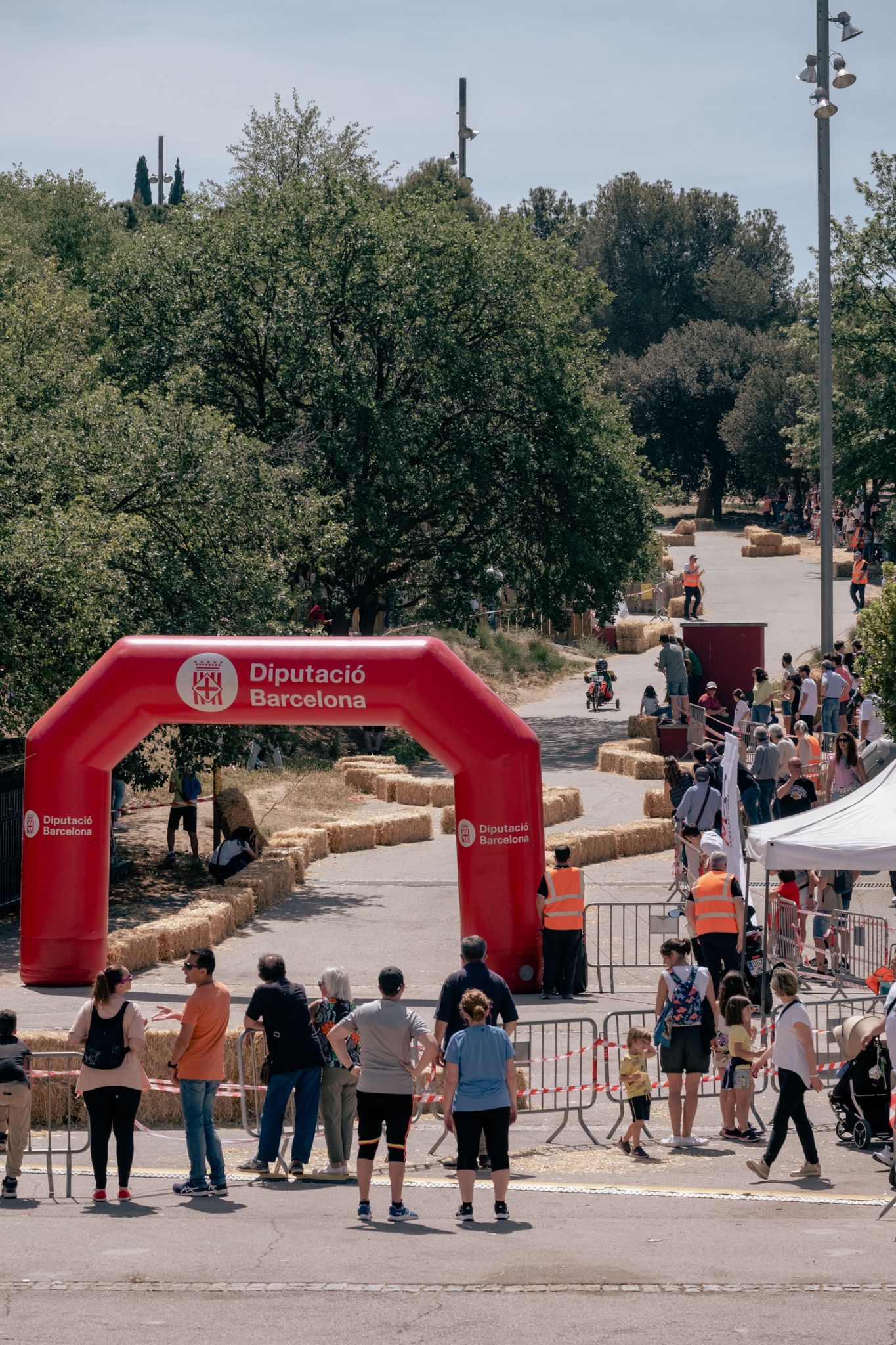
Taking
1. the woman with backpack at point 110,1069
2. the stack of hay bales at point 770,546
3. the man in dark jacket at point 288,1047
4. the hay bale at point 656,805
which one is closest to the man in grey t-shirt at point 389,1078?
the man in dark jacket at point 288,1047

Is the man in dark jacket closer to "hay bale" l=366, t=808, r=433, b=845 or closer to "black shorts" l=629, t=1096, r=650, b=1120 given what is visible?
"black shorts" l=629, t=1096, r=650, b=1120

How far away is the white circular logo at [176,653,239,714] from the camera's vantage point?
16828 mm

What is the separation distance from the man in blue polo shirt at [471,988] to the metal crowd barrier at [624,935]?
558cm

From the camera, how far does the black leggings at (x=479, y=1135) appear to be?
952 cm

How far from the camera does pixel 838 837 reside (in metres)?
14.9

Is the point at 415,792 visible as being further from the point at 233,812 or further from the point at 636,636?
the point at 636,636

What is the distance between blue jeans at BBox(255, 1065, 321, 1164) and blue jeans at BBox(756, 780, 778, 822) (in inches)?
483

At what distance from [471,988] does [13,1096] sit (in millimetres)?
2953

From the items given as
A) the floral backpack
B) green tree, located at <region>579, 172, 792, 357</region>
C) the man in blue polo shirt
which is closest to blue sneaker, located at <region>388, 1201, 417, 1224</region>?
the man in blue polo shirt

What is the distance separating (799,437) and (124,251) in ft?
58.8

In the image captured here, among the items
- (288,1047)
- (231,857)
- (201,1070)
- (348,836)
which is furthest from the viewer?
(348,836)

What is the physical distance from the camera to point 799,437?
43.1 m

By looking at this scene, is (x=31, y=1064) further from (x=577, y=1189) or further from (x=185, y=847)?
(x=185, y=847)

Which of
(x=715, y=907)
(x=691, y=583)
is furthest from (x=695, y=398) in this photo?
(x=715, y=907)
